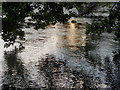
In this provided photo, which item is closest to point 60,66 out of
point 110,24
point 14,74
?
point 14,74

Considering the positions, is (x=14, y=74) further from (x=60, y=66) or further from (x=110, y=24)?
(x=110, y=24)

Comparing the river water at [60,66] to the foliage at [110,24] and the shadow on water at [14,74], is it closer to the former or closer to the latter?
the shadow on water at [14,74]

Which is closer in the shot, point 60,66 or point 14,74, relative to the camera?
point 14,74

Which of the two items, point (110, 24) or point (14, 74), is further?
point (110, 24)

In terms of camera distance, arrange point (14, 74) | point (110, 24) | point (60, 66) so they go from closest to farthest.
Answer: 1. point (14, 74)
2. point (110, 24)
3. point (60, 66)

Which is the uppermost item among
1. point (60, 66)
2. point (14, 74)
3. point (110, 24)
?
point (110, 24)

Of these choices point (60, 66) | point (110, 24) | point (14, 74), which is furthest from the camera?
point (60, 66)

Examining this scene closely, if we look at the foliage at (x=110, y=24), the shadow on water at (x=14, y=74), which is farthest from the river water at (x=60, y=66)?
the foliage at (x=110, y=24)

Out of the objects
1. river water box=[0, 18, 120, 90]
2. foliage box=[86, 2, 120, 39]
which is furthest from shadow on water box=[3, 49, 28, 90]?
foliage box=[86, 2, 120, 39]

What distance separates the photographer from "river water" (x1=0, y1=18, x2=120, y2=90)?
20.9 metres

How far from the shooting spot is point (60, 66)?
26750 millimetres

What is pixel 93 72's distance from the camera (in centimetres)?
2481

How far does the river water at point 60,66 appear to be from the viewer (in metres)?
20.9

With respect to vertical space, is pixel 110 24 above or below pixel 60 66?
above
